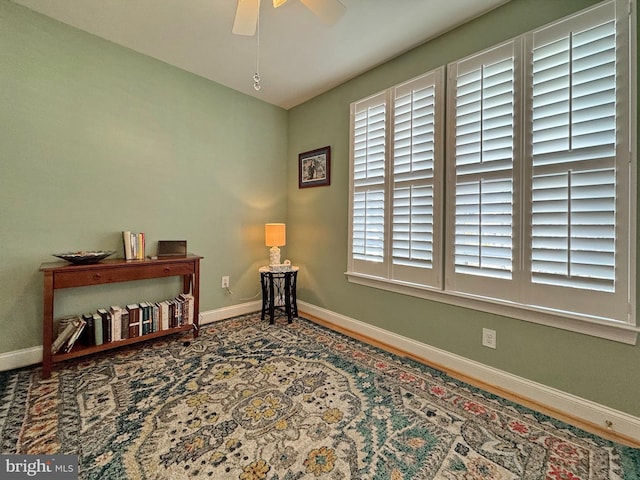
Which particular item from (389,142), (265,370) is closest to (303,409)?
(265,370)

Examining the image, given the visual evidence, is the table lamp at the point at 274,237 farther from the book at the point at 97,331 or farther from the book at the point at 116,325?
the book at the point at 97,331

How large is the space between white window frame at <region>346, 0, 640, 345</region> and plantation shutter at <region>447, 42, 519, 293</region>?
0.10ft

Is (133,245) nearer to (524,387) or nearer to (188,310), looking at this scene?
(188,310)

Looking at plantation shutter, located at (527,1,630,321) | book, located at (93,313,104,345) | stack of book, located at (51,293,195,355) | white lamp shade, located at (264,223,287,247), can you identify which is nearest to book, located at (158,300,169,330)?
stack of book, located at (51,293,195,355)

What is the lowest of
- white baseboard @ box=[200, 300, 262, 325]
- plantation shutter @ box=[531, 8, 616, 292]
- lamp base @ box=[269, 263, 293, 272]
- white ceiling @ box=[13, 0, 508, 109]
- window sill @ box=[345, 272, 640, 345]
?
white baseboard @ box=[200, 300, 262, 325]

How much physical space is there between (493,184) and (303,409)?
1976mm

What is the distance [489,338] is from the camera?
1995mm

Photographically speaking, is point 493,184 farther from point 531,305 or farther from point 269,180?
point 269,180

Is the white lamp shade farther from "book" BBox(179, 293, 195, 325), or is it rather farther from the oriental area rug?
the oriental area rug

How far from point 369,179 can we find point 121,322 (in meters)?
2.58

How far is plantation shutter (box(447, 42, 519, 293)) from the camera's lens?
6.15 feet

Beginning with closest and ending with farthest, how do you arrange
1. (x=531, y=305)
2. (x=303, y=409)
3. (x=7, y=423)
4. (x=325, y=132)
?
(x=7, y=423), (x=303, y=409), (x=531, y=305), (x=325, y=132)

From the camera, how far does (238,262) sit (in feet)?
11.1

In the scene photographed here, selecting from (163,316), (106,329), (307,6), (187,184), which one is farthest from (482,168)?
(106,329)
